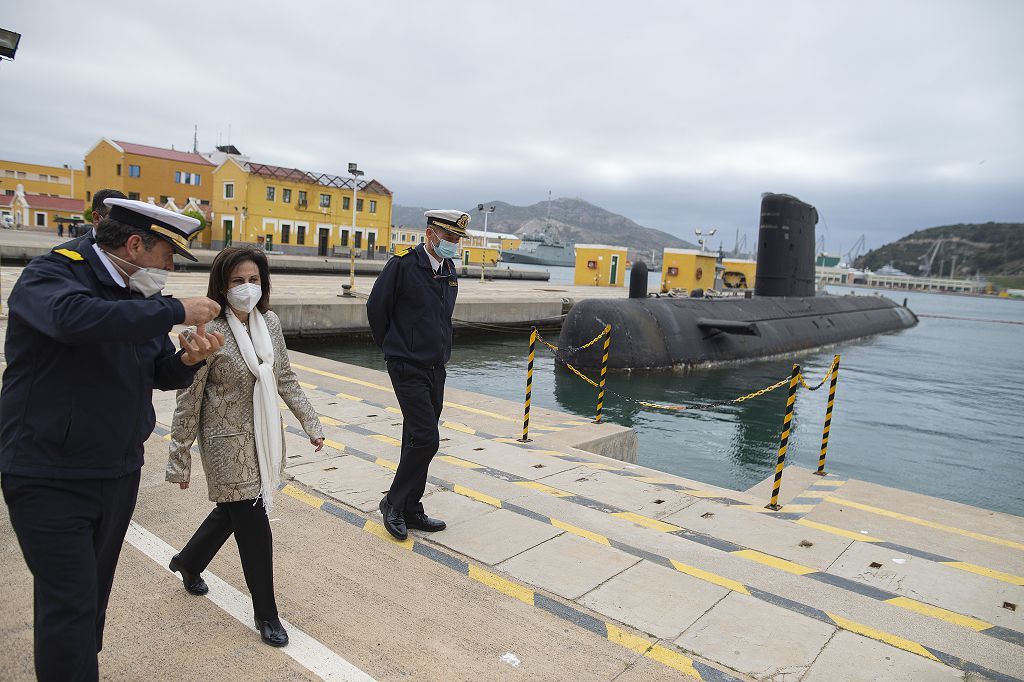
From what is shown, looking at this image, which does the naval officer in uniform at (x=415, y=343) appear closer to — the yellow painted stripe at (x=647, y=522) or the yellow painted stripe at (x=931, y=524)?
the yellow painted stripe at (x=647, y=522)

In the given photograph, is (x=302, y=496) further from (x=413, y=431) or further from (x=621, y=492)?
(x=621, y=492)

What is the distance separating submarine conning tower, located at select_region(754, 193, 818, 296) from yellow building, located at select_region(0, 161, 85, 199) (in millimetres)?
65096

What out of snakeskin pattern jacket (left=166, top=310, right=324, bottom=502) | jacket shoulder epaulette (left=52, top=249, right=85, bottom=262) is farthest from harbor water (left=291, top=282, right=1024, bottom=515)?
jacket shoulder epaulette (left=52, top=249, right=85, bottom=262)

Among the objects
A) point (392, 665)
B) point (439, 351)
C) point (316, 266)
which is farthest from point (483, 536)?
point (316, 266)

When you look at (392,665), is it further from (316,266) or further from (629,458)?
(316,266)

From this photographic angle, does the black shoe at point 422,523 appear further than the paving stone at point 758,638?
Yes

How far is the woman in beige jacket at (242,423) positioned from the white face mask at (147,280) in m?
0.57

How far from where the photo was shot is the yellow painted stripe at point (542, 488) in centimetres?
583

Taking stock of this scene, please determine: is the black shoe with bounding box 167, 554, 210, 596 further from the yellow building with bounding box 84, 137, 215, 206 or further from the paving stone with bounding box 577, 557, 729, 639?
the yellow building with bounding box 84, 137, 215, 206

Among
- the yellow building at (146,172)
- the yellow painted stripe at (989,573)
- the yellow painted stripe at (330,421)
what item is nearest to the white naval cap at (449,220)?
the yellow painted stripe at (330,421)

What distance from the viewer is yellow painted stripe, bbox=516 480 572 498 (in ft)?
19.1

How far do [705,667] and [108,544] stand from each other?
9.01 feet

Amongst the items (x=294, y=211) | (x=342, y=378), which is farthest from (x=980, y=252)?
(x=342, y=378)

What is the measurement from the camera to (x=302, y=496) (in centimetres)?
537
